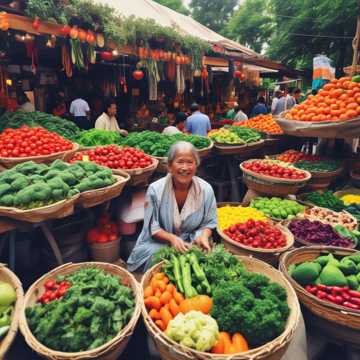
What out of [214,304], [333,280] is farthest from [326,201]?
[214,304]

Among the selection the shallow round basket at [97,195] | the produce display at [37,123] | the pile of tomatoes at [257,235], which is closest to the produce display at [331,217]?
the pile of tomatoes at [257,235]

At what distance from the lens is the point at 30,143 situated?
3.70 meters

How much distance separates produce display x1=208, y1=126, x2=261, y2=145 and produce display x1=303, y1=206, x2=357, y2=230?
1948mm

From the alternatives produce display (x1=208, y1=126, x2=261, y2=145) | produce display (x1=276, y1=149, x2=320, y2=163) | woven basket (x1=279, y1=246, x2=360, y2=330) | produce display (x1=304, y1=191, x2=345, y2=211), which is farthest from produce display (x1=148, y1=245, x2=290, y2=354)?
produce display (x1=276, y1=149, x2=320, y2=163)

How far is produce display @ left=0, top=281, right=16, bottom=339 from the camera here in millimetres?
1895

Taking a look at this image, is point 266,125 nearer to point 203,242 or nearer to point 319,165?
point 319,165

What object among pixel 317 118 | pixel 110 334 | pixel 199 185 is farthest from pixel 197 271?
pixel 317 118

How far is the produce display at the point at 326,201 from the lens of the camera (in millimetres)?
4348

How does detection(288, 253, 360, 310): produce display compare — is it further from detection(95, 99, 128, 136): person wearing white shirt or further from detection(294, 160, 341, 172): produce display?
detection(95, 99, 128, 136): person wearing white shirt

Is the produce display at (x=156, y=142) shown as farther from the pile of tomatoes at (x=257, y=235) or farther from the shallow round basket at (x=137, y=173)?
the pile of tomatoes at (x=257, y=235)

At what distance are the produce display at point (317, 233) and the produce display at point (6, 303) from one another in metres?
2.66

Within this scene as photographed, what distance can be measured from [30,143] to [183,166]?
211 cm

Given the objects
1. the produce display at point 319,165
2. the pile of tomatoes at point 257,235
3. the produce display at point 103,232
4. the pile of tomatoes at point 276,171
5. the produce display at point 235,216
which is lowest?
the produce display at point 103,232

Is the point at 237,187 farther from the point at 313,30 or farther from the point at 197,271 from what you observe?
the point at 313,30
